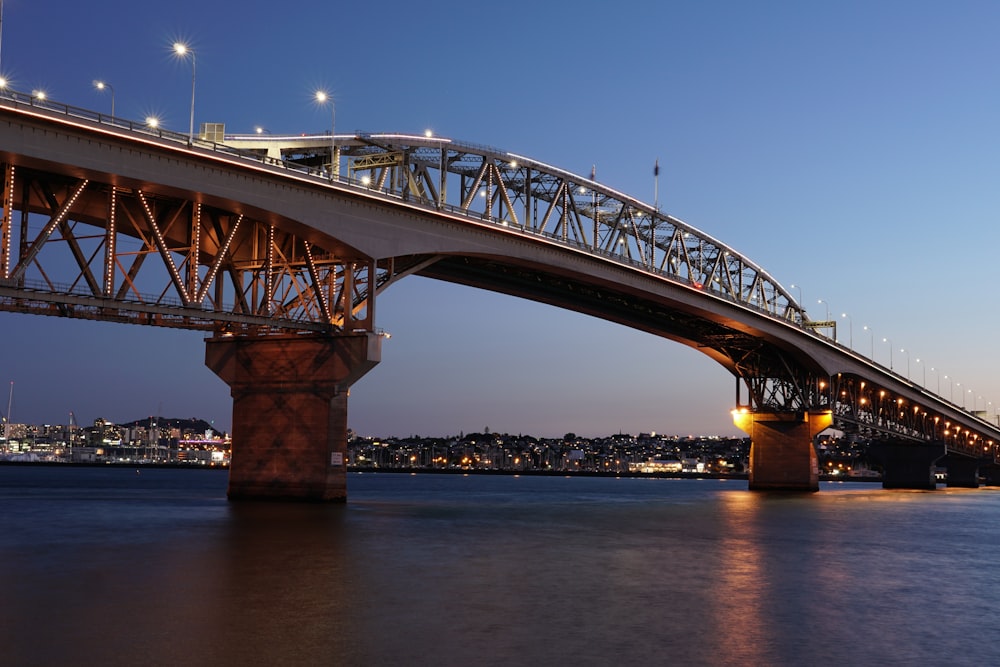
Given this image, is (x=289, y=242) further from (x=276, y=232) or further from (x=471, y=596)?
(x=471, y=596)

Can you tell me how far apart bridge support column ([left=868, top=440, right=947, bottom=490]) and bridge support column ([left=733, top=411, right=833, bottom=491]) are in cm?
4288

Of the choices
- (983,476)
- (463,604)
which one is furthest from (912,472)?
(463,604)

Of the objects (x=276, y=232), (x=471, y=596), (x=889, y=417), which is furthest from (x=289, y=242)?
(x=889, y=417)

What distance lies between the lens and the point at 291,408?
5031 cm

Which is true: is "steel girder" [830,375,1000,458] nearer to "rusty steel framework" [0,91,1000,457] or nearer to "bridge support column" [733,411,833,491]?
"bridge support column" [733,411,833,491]

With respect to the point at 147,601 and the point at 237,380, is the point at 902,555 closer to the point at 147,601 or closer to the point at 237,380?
the point at 147,601

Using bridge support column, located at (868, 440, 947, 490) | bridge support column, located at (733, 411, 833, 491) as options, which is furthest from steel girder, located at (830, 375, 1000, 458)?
bridge support column, located at (733, 411, 833, 491)

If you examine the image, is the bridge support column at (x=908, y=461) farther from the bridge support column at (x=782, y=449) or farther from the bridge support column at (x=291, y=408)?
the bridge support column at (x=291, y=408)

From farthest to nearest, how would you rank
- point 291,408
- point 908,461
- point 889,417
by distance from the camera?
point 908,461 < point 889,417 < point 291,408

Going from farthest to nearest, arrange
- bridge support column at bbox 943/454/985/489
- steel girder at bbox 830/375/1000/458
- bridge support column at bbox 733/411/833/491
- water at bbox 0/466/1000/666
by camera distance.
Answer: bridge support column at bbox 943/454/985/489 < steel girder at bbox 830/375/1000/458 < bridge support column at bbox 733/411/833/491 < water at bbox 0/466/1000/666

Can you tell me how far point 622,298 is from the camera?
A: 261ft

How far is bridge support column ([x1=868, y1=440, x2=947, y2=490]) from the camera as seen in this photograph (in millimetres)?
139000

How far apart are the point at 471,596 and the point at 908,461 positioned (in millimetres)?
134397

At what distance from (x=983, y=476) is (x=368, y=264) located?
18080 centimetres
